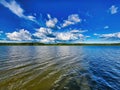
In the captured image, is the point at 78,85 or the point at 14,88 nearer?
the point at 14,88

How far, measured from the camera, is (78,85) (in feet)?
31.1

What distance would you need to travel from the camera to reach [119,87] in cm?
954

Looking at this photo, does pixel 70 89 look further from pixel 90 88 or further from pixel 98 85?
pixel 98 85

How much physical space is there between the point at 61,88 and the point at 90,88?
2.09m

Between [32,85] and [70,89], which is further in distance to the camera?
[32,85]

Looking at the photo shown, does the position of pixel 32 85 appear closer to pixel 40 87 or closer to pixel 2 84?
pixel 40 87

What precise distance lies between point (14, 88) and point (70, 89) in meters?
3.87

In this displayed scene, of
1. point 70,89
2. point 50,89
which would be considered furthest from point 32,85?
point 70,89

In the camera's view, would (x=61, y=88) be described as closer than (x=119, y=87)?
Yes

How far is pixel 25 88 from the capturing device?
8.78 m

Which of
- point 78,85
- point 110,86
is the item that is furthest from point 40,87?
point 110,86

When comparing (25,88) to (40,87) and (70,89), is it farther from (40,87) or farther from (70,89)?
(70,89)

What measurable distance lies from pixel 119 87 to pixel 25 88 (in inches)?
274

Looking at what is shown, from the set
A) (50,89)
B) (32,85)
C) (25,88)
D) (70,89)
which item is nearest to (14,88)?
(25,88)
